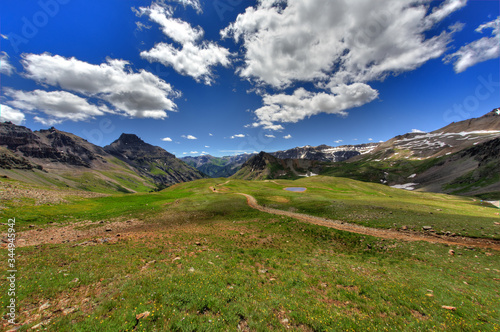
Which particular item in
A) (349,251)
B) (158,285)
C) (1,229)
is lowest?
(349,251)

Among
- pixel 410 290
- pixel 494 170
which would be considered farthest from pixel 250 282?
pixel 494 170

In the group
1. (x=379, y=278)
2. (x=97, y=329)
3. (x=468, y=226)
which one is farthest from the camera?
(x=468, y=226)

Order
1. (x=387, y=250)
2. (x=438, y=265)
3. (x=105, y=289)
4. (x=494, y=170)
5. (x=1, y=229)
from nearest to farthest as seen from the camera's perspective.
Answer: (x=105, y=289) < (x=438, y=265) < (x=387, y=250) < (x=1, y=229) < (x=494, y=170)

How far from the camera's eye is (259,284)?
49.9ft

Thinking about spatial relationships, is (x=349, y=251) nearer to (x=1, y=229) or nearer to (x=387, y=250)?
(x=387, y=250)

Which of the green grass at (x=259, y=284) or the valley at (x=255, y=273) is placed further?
the valley at (x=255, y=273)

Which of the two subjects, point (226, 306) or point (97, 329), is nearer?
point (97, 329)

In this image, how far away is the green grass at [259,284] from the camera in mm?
10789

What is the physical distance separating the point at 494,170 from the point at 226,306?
252169 mm

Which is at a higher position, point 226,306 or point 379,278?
point 226,306

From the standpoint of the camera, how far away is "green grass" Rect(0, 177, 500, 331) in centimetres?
1079

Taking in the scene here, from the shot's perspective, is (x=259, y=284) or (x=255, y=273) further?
(x=255, y=273)

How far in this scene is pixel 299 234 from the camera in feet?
95.0

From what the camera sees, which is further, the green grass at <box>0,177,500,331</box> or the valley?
the valley
